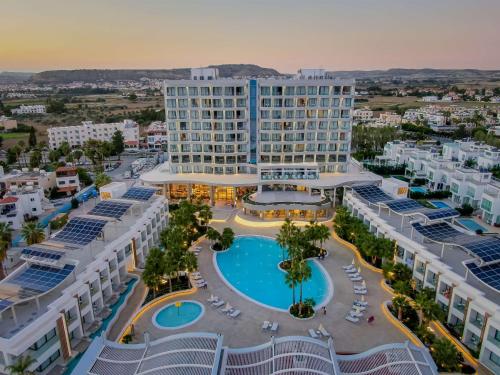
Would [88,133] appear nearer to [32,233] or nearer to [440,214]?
[32,233]

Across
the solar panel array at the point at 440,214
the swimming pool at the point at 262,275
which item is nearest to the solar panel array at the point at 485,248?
the solar panel array at the point at 440,214

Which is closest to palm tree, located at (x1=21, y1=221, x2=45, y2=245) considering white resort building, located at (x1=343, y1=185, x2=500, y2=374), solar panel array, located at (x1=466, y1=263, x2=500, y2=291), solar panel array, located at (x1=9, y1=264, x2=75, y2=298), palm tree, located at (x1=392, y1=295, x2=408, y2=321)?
solar panel array, located at (x1=9, y1=264, x2=75, y2=298)

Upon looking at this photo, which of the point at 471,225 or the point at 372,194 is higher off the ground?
the point at 372,194

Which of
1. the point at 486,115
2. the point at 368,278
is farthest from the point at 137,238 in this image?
the point at 486,115

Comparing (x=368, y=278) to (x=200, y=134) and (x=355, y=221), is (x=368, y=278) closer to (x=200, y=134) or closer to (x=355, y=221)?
(x=355, y=221)

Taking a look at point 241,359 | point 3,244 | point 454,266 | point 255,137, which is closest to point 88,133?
point 255,137

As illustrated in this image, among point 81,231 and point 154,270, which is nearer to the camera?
point 154,270
